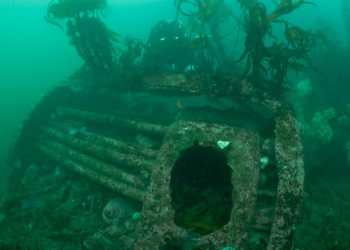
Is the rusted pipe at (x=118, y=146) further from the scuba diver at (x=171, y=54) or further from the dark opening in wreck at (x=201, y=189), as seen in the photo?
the scuba diver at (x=171, y=54)

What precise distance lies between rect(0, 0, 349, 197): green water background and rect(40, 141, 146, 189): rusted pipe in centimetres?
198

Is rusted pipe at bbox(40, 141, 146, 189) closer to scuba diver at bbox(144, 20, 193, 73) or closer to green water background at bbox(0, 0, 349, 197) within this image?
green water background at bbox(0, 0, 349, 197)

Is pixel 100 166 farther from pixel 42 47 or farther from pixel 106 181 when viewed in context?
pixel 42 47

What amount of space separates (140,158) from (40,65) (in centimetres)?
5054

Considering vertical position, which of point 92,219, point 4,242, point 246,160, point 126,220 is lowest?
point 4,242

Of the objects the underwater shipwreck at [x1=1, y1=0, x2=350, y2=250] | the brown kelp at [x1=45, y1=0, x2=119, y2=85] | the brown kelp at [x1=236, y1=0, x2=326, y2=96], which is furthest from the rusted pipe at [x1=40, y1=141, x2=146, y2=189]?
the brown kelp at [x1=236, y1=0, x2=326, y2=96]

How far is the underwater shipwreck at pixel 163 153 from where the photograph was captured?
247cm

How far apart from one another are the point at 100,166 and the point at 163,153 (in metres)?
1.85

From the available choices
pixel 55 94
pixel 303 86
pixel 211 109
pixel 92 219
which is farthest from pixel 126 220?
pixel 303 86

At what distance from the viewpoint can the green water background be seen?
19516mm

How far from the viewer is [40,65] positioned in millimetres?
43844

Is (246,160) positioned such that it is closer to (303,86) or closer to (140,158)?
(140,158)

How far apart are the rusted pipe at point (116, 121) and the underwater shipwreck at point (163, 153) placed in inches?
1.2

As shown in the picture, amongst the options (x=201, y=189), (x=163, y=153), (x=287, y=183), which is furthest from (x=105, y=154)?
(x=287, y=183)
